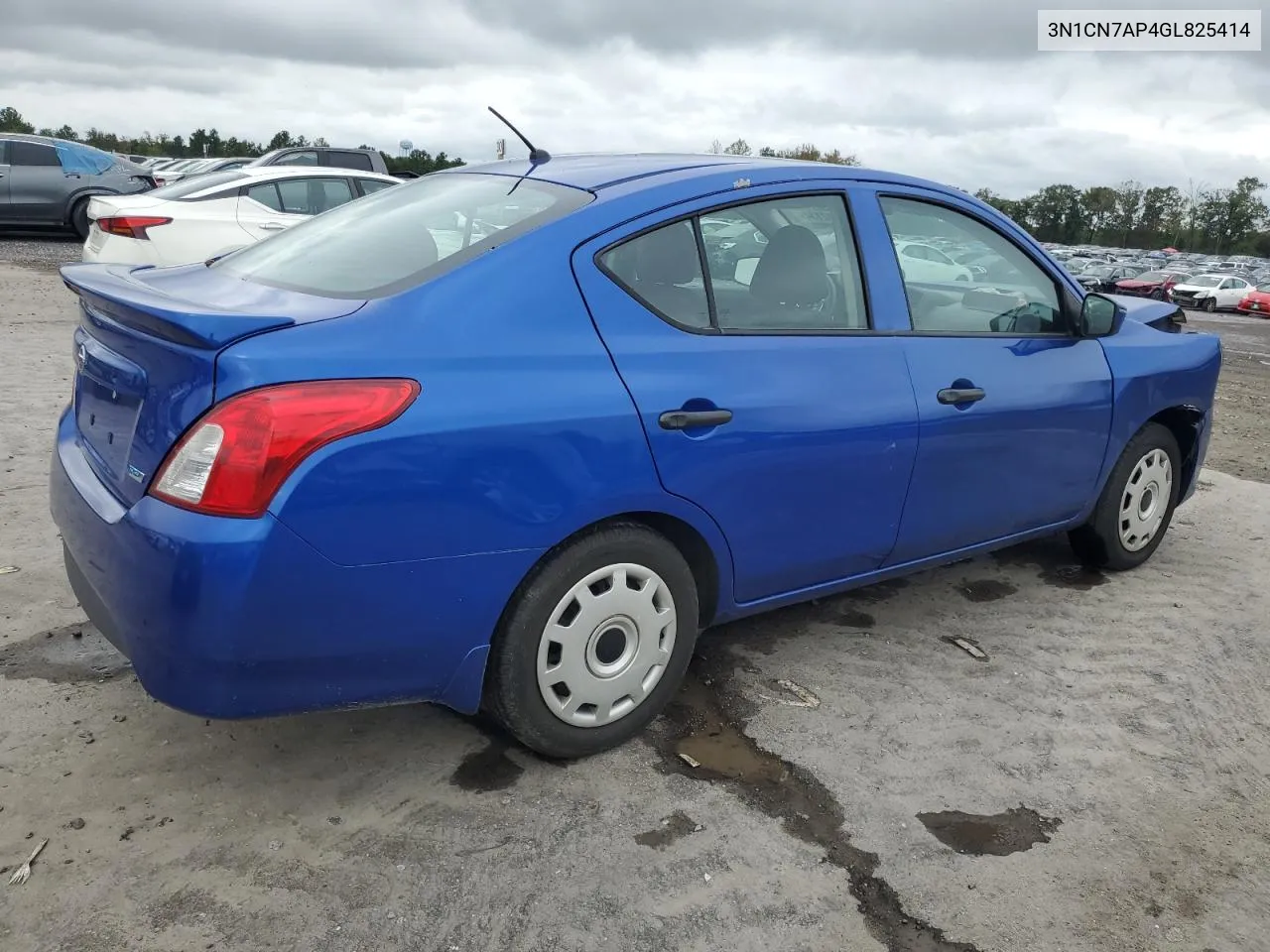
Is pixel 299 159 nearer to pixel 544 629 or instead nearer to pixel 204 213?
pixel 204 213

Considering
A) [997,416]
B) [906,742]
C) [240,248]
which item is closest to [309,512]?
[240,248]

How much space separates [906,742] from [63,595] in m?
2.97

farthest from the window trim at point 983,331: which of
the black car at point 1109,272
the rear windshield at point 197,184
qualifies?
the black car at point 1109,272

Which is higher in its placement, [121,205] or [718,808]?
[121,205]

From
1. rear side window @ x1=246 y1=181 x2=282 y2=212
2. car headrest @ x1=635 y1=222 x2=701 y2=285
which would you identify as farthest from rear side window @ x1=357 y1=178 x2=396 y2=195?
car headrest @ x1=635 y1=222 x2=701 y2=285

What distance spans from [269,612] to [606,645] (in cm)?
93

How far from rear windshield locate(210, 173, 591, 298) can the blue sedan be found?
0.02m

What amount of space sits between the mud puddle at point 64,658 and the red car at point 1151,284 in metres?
Result: 41.2

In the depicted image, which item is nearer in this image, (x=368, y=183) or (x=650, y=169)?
(x=650, y=169)

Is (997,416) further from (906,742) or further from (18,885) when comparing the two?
(18,885)

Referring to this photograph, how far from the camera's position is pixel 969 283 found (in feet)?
12.5

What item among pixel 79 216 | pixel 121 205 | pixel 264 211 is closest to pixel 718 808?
pixel 264 211

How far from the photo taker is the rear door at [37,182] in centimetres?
1662

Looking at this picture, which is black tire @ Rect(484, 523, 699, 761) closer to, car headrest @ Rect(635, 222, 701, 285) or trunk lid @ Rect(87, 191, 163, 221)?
car headrest @ Rect(635, 222, 701, 285)
